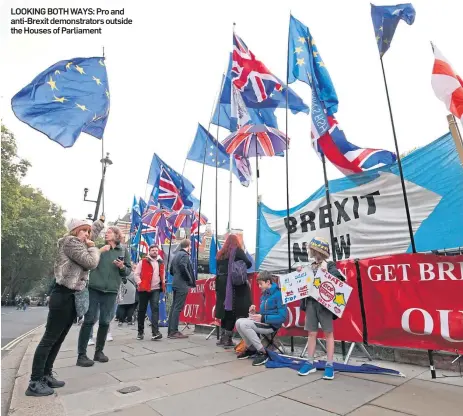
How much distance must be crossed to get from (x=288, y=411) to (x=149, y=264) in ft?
16.3

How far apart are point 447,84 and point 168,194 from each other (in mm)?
9916

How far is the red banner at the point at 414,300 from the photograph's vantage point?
367 centimetres

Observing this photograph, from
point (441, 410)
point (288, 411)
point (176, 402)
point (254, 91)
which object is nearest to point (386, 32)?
point (254, 91)

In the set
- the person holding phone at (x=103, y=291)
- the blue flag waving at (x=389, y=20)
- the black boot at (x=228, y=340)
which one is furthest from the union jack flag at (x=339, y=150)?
the person holding phone at (x=103, y=291)

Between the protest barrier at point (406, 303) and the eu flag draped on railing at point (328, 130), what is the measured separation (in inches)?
81.6

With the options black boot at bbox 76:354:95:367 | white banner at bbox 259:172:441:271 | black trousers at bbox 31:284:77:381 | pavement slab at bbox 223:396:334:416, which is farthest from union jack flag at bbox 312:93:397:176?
black boot at bbox 76:354:95:367

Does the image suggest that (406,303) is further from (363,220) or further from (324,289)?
(363,220)

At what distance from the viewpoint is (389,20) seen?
16.7ft

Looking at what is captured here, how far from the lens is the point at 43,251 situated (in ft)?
131

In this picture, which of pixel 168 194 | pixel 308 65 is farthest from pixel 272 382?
pixel 168 194

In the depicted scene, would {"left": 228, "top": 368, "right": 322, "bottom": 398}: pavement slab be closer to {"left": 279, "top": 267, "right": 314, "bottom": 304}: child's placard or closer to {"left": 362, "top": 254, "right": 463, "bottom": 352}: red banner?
{"left": 279, "top": 267, "right": 314, "bottom": 304}: child's placard

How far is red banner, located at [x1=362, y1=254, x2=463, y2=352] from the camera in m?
3.67

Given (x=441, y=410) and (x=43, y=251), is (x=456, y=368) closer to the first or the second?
(x=441, y=410)

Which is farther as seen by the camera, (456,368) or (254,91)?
(254,91)
